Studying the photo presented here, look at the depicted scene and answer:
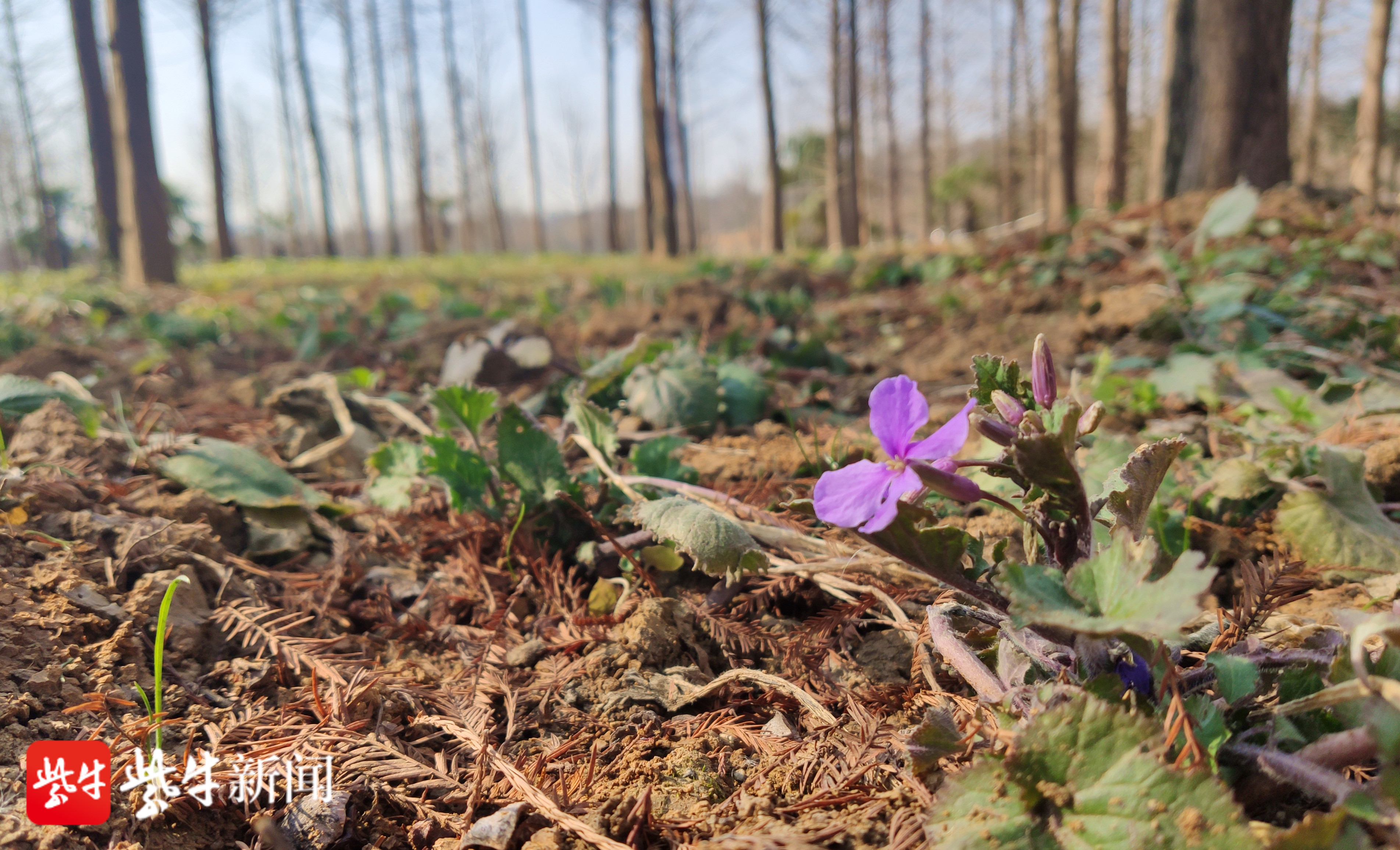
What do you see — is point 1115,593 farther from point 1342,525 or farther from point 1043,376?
point 1342,525

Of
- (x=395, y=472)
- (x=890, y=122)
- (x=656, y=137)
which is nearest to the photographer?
(x=395, y=472)

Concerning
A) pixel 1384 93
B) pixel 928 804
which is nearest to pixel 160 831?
pixel 928 804

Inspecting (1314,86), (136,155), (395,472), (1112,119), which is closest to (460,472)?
(395,472)

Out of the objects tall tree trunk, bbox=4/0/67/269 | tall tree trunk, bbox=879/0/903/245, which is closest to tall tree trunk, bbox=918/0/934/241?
tall tree trunk, bbox=879/0/903/245

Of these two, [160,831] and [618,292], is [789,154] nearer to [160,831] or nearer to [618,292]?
[618,292]

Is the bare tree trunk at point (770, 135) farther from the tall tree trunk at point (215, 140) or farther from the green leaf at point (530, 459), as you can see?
the green leaf at point (530, 459)

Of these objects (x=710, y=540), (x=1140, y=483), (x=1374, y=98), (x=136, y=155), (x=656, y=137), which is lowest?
(x=710, y=540)

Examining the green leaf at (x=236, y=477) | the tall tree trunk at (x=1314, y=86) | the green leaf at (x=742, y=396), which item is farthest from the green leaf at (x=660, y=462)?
the tall tree trunk at (x=1314, y=86)
